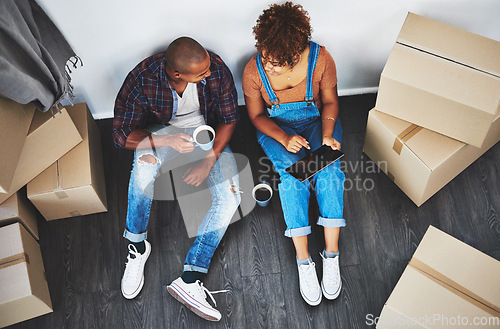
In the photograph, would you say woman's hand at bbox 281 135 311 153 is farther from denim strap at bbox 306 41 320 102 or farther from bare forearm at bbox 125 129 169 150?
bare forearm at bbox 125 129 169 150

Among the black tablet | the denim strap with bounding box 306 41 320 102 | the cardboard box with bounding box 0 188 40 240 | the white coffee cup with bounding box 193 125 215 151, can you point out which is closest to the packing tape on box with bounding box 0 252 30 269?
the cardboard box with bounding box 0 188 40 240

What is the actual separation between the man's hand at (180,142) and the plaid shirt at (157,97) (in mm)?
93

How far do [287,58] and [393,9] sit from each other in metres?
0.53

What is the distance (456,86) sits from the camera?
5.18 ft

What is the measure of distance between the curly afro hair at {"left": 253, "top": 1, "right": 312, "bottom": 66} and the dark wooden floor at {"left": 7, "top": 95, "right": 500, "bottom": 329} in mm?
699

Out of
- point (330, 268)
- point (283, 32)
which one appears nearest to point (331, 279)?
point (330, 268)

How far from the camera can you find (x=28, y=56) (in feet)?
4.71

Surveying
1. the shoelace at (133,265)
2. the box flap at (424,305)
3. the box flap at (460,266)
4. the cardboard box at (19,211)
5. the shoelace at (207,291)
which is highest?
the cardboard box at (19,211)

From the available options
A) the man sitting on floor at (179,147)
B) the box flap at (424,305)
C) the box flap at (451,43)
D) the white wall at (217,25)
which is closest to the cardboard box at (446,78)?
the box flap at (451,43)

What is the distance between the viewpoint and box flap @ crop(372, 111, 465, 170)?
5.76 feet

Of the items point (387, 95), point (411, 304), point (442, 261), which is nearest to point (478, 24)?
point (387, 95)

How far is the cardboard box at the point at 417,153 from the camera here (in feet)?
5.79

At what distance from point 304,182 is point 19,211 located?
1.19 metres

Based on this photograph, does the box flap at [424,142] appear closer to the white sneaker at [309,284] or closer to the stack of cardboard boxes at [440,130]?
the stack of cardboard boxes at [440,130]
